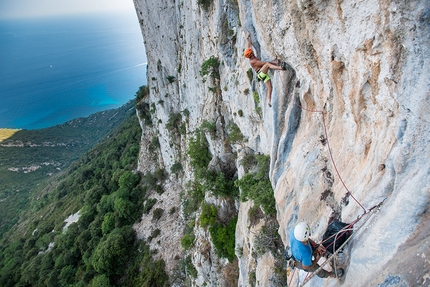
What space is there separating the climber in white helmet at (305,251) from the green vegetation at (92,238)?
17894mm

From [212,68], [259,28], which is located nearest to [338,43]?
[259,28]

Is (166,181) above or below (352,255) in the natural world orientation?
below

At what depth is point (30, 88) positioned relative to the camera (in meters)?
150

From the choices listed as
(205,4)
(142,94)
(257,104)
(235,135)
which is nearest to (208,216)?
(235,135)

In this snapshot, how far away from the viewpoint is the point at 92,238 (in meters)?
28.1

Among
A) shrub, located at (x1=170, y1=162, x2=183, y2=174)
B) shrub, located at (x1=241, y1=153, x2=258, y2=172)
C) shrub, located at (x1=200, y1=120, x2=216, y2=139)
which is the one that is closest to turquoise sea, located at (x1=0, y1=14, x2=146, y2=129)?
shrub, located at (x1=170, y1=162, x2=183, y2=174)

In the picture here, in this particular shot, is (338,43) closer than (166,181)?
Yes

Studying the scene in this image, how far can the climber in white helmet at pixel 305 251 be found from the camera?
4.54 m

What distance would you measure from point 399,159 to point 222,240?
517 inches

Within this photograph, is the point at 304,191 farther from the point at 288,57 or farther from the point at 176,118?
the point at 176,118

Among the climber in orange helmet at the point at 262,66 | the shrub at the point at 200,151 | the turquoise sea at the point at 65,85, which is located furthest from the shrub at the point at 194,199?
the turquoise sea at the point at 65,85

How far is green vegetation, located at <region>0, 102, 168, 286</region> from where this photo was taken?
2205 cm

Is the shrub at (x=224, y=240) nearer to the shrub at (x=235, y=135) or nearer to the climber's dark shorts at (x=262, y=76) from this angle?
the shrub at (x=235, y=135)

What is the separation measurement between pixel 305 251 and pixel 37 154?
95.3m
